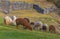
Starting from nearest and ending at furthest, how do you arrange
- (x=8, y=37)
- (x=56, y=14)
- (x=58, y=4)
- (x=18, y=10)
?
1. (x=8, y=37)
2. (x=18, y=10)
3. (x=56, y=14)
4. (x=58, y=4)

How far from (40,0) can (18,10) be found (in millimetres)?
12822

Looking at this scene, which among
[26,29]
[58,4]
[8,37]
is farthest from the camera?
[58,4]

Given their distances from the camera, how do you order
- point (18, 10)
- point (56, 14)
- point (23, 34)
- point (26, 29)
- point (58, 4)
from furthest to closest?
1. point (58, 4)
2. point (56, 14)
3. point (18, 10)
4. point (26, 29)
5. point (23, 34)

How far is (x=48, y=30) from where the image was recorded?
24719 millimetres

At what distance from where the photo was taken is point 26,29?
21672 millimetres

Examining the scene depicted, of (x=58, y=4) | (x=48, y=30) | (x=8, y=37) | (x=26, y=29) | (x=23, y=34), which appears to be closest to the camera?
(x=8, y=37)

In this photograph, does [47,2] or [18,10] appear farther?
[47,2]

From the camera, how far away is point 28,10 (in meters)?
54.3

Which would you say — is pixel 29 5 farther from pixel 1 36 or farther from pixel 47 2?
pixel 1 36

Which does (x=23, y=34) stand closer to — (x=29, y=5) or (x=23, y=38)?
(x=23, y=38)

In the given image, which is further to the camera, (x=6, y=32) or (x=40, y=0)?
(x=40, y=0)

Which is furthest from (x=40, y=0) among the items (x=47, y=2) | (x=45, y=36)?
(x=45, y=36)

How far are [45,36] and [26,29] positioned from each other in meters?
2.57

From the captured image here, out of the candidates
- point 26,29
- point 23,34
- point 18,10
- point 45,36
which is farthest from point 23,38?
point 18,10
